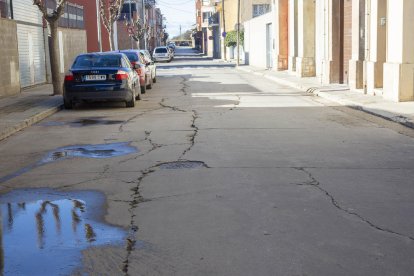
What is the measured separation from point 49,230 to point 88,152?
14.1 feet

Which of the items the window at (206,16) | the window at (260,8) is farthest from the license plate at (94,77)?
the window at (206,16)

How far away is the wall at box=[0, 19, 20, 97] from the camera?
20375mm

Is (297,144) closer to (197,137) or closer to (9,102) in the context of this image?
(197,137)

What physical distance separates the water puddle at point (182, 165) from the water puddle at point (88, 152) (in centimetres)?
123

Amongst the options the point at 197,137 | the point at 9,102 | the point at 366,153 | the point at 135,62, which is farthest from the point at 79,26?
the point at 366,153

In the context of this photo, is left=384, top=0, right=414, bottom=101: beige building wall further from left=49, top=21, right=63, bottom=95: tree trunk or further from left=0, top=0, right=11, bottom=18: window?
left=0, top=0, right=11, bottom=18: window

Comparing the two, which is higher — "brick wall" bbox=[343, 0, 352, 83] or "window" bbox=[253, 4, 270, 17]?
"window" bbox=[253, 4, 270, 17]

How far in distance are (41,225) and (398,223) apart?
3.23 m

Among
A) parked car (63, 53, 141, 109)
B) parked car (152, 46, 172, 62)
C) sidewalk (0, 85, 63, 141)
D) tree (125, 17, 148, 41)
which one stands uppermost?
tree (125, 17, 148, 41)

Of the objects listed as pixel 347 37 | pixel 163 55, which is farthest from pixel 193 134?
pixel 163 55

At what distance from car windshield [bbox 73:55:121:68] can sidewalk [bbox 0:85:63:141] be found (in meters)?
1.30

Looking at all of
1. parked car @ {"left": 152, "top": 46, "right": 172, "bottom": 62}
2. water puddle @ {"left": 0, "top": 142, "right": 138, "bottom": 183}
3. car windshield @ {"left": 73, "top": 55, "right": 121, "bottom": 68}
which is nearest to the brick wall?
car windshield @ {"left": 73, "top": 55, "right": 121, "bottom": 68}

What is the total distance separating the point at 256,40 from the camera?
47.8 meters

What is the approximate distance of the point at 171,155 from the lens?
9.12 meters
